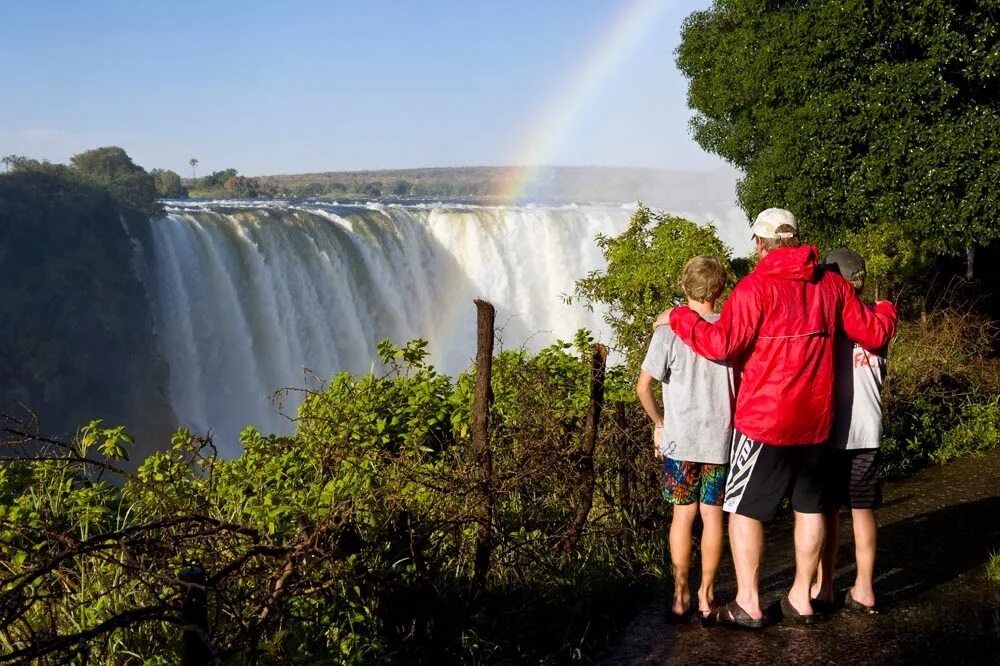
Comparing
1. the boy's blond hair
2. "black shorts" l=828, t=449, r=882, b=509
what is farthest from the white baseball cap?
"black shorts" l=828, t=449, r=882, b=509

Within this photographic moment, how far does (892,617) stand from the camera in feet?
13.3

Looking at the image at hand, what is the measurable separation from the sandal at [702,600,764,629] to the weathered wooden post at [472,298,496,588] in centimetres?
99

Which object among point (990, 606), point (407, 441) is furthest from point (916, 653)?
point (407, 441)

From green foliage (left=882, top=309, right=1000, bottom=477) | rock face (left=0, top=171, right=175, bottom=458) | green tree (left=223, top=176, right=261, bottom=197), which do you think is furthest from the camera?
green tree (left=223, top=176, right=261, bottom=197)

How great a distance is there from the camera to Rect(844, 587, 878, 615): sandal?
409 cm

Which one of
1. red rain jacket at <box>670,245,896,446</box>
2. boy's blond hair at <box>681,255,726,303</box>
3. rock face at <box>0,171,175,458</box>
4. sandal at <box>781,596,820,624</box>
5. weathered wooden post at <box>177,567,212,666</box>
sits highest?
boy's blond hair at <box>681,255,726,303</box>

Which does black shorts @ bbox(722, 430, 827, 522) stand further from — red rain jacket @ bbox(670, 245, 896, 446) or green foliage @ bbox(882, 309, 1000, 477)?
green foliage @ bbox(882, 309, 1000, 477)

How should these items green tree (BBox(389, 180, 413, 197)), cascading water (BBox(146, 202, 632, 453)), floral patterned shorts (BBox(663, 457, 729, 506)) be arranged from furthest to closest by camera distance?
green tree (BBox(389, 180, 413, 197)) → cascading water (BBox(146, 202, 632, 453)) → floral patterned shorts (BBox(663, 457, 729, 506))

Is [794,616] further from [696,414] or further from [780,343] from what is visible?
[780,343]

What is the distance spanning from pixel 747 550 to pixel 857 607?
72 centimetres

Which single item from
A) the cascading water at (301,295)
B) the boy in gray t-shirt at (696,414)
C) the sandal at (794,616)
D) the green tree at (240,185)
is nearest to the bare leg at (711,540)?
the boy in gray t-shirt at (696,414)

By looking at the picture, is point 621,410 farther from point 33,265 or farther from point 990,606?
point 33,265

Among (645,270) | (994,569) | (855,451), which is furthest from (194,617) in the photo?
(645,270)

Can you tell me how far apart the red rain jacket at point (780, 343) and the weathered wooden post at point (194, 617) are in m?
2.07
